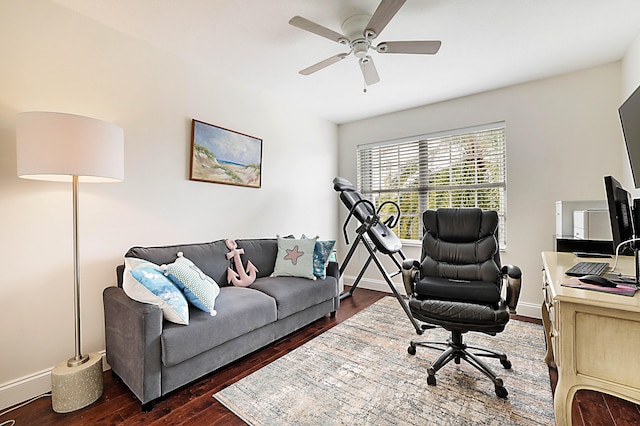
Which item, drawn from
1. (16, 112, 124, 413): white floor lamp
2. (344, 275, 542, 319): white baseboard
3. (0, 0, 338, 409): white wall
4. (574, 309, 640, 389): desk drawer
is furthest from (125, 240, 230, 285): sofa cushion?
(574, 309, 640, 389): desk drawer

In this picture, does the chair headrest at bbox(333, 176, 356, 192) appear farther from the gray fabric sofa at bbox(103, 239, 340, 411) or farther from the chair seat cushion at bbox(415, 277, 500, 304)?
the chair seat cushion at bbox(415, 277, 500, 304)

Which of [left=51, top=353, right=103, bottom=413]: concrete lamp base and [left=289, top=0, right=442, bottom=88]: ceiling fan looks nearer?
[left=51, top=353, right=103, bottom=413]: concrete lamp base

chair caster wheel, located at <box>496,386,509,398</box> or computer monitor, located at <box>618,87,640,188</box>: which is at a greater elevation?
computer monitor, located at <box>618,87,640,188</box>

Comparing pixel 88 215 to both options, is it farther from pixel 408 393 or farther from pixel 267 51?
pixel 408 393

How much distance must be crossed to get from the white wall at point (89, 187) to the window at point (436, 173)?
214 centimetres

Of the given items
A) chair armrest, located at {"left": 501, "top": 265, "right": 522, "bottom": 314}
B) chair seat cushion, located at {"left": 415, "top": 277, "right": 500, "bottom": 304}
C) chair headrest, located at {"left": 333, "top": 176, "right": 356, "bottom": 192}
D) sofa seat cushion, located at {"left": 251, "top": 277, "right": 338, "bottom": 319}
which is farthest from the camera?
chair headrest, located at {"left": 333, "top": 176, "right": 356, "bottom": 192}

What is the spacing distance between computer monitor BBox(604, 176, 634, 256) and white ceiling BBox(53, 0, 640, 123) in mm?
1417

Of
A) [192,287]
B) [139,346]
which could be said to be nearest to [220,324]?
[192,287]

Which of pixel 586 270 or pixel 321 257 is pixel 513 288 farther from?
pixel 321 257

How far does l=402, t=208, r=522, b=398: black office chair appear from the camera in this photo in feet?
6.11

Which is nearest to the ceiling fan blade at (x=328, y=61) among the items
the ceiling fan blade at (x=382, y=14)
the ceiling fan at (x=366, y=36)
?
the ceiling fan at (x=366, y=36)

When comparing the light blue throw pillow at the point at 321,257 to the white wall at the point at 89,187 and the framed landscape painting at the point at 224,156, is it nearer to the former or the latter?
the white wall at the point at 89,187

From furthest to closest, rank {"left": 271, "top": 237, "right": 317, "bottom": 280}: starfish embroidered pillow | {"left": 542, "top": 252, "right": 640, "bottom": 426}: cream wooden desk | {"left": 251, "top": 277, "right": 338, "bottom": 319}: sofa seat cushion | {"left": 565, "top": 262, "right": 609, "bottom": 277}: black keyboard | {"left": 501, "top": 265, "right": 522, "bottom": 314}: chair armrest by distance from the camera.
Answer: {"left": 271, "top": 237, "right": 317, "bottom": 280}: starfish embroidered pillow < {"left": 251, "top": 277, "right": 338, "bottom": 319}: sofa seat cushion < {"left": 501, "top": 265, "right": 522, "bottom": 314}: chair armrest < {"left": 565, "top": 262, "right": 609, "bottom": 277}: black keyboard < {"left": 542, "top": 252, "right": 640, "bottom": 426}: cream wooden desk

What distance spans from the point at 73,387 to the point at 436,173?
161 inches
